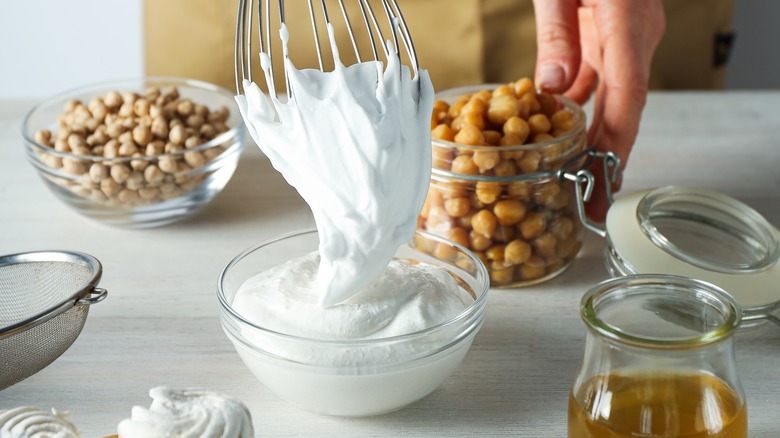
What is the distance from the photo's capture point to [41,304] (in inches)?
34.7

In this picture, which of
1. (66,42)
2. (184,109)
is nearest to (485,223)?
(184,109)

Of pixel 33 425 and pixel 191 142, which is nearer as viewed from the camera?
pixel 33 425

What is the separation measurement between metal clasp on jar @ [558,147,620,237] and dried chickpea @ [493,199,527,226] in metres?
0.06

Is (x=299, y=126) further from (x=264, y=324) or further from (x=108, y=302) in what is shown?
(x=108, y=302)

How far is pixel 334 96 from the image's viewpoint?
0.72 m

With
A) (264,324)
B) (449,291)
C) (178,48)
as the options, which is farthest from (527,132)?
(178,48)

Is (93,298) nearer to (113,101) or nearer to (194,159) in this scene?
(194,159)

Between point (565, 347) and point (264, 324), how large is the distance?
0.97 ft

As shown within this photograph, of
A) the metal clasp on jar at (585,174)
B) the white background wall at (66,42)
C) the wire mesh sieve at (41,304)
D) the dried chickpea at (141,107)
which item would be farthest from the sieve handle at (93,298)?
the white background wall at (66,42)

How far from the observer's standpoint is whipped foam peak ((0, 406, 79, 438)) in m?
0.61

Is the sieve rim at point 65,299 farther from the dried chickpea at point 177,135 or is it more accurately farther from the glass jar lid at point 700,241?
the glass jar lid at point 700,241

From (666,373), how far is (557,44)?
65 cm

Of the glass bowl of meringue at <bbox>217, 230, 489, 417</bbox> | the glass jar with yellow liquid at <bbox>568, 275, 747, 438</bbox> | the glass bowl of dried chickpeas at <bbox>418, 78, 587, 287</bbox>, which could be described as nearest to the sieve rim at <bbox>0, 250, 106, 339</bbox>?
the glass bowl of meringue at <bbox>217, 230, 489, 417</bbox>

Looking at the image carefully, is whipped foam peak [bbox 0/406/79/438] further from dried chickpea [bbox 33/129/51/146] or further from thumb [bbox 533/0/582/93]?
thumb [bbox 533/0/582/93]
